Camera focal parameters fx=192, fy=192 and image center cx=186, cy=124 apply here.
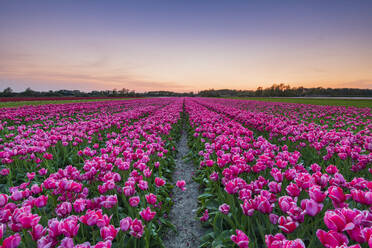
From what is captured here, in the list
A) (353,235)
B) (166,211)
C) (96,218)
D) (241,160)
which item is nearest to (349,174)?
(241,160)

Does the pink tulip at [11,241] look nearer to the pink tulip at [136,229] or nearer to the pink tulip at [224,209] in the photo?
the pink tulip at [136,229]

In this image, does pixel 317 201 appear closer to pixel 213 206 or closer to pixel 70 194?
pixel 213 206

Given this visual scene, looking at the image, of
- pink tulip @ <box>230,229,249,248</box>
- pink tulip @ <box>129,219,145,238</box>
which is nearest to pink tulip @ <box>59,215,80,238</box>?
pink tulip @ <box>129,219,145,238</box>

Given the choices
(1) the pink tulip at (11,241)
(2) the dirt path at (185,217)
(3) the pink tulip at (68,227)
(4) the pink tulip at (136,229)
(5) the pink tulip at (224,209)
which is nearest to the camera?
(1) the pink tulip at (11,241)

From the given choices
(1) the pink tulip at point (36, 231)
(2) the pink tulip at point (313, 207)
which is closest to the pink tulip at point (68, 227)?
(1) the pink tulip at point (36, 231)

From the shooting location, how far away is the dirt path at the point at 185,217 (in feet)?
10.6

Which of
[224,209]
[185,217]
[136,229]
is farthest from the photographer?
[185,217]

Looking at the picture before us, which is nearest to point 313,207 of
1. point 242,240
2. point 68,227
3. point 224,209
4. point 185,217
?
point 242,240

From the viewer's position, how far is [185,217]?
12.8 feet

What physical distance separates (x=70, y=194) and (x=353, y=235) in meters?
3.36

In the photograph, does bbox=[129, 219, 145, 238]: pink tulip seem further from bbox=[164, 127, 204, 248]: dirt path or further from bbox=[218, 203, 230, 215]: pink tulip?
bbox=[164, 127, 204, 248]: dirt path

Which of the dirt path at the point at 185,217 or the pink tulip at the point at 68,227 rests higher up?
the pink tulip at the point at 68,227

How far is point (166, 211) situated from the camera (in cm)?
388

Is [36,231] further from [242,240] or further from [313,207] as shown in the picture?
[313,207]
